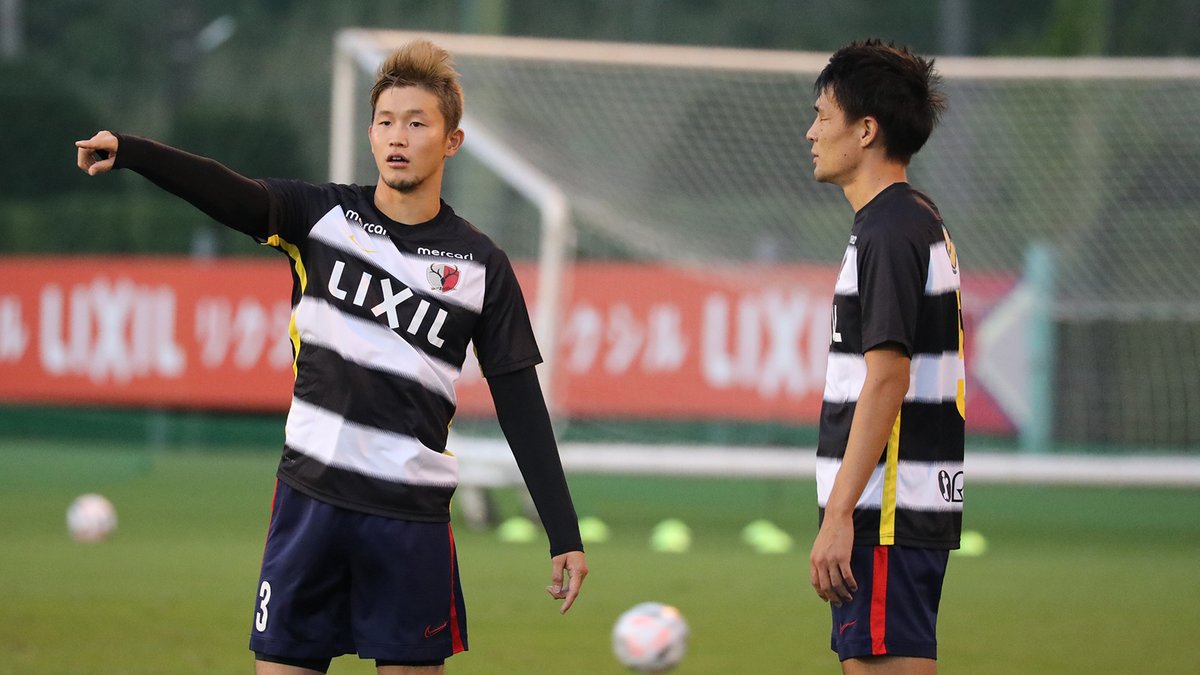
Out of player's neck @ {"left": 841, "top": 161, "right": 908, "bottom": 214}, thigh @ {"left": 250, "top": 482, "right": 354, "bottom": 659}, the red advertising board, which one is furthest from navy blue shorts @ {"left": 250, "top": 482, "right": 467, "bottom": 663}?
the red advertising board

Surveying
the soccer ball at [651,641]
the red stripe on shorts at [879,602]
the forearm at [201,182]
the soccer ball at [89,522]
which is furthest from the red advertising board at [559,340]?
the red stripe on shorts at [879,602]

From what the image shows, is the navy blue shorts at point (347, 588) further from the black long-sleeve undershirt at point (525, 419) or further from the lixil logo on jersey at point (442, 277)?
the lixil logo on jersey at point (442, 277)

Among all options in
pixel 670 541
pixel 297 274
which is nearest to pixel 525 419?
pixel 297 274

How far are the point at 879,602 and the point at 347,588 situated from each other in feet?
3.89

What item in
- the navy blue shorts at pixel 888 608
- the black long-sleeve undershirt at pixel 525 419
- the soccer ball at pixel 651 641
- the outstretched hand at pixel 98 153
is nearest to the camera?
the outstretched hand at pixel 98 153

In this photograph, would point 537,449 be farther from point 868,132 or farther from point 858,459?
point 868,132

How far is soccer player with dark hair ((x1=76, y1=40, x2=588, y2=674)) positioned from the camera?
3.74 meters

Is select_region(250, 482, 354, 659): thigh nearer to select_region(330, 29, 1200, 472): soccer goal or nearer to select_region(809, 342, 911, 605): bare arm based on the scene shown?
select_region(809, 342, 911, 605): bare arm

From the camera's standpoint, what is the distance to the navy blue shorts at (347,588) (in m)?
3.73

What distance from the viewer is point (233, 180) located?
3.69 meters

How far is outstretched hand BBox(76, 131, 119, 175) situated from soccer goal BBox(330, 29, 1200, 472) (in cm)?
869

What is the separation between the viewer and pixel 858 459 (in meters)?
3.55

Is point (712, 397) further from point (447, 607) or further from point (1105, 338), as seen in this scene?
point (447, 607)

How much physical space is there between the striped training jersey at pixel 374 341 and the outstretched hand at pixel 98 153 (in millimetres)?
394
